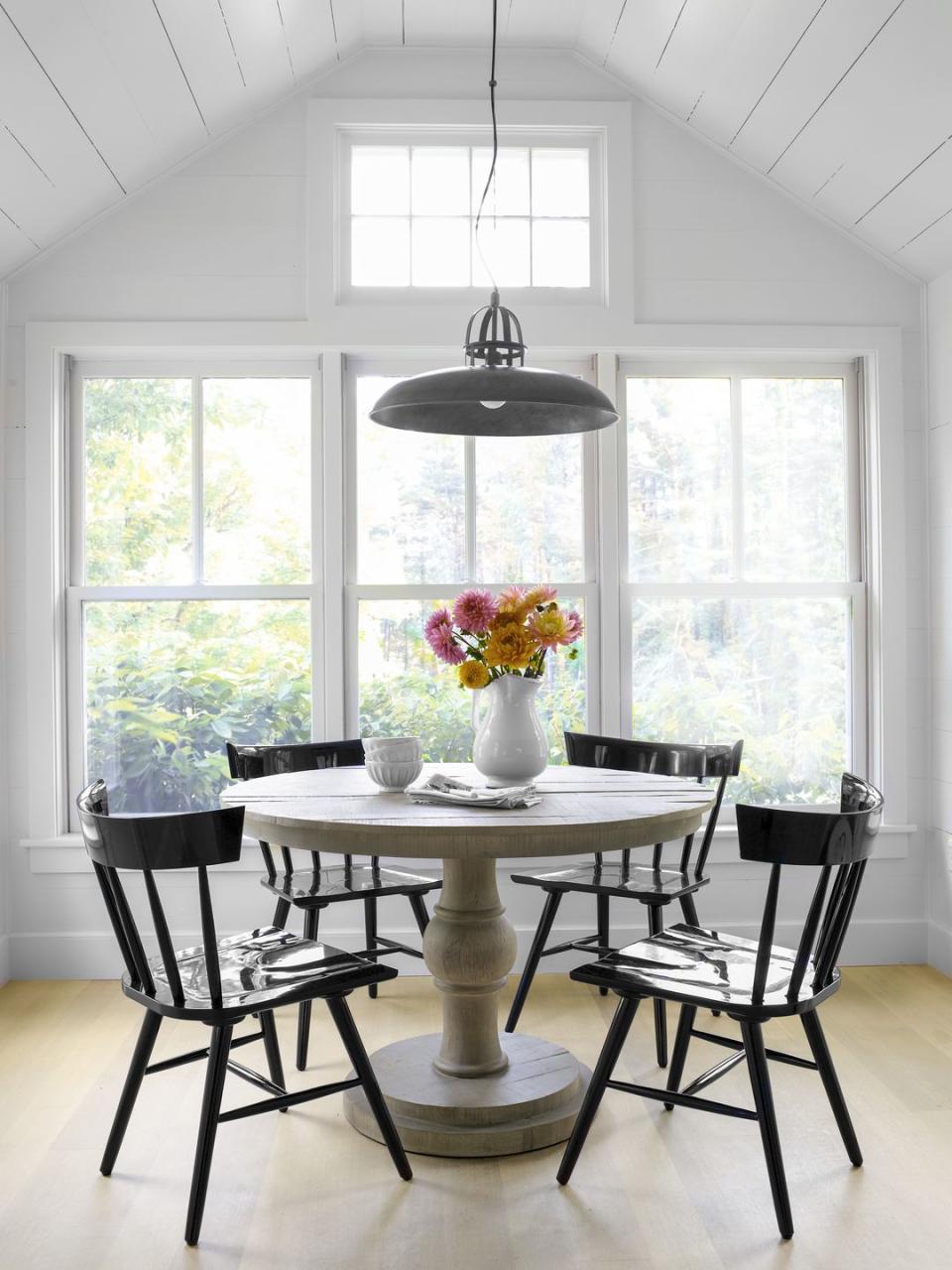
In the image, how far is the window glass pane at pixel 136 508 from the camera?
12.6 feet

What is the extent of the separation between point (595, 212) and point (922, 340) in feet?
4.08

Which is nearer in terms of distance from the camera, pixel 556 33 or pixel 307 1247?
pixel 307 1247

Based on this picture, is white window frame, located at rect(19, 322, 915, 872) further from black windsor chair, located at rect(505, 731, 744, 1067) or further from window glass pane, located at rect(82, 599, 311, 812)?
black windsor chair, located at rect(505, 731, 744, 1067)

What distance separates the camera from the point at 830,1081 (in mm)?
2289

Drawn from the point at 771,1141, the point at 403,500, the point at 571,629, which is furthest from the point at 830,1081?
the point at 403,500

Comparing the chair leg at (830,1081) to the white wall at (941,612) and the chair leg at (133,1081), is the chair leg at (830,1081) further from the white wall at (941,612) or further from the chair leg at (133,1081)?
the white wall at (941,612)

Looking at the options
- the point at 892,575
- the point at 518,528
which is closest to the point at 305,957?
the point at 518,528

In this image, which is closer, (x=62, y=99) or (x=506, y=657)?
(x=506, y=657)


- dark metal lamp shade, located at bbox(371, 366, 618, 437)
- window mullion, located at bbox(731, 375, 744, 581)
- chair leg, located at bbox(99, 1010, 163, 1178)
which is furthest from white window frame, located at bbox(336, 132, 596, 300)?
chair leg, located at bbox(99, 1010, 163, 1178)

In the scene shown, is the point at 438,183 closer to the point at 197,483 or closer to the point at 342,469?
the point at 342,469

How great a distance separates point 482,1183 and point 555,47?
3545 mm

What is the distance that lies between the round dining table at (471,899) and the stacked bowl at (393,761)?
44 millimetres

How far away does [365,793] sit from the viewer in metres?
2.57

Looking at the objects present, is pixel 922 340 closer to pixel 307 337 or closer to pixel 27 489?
pixel 307 337
